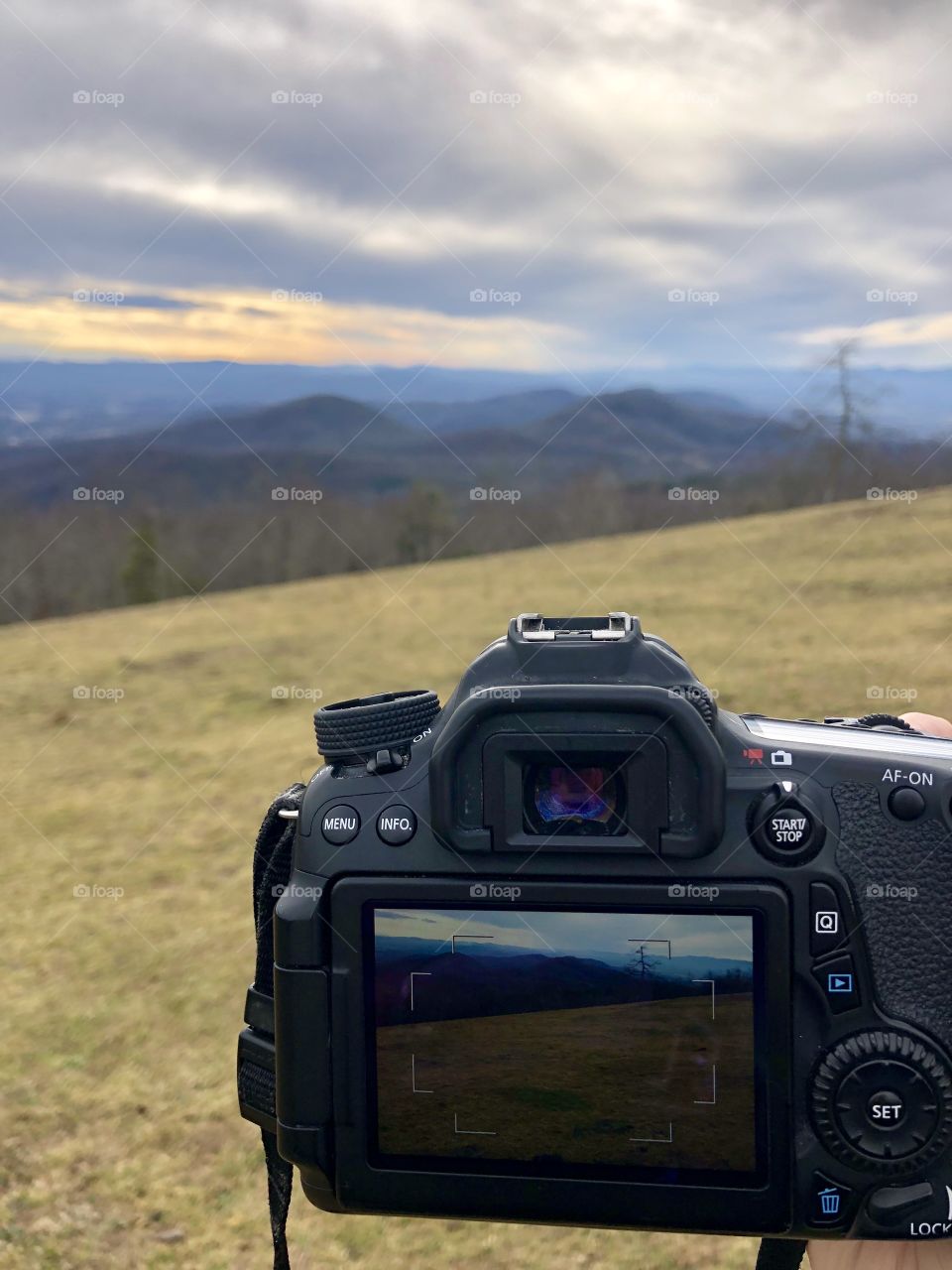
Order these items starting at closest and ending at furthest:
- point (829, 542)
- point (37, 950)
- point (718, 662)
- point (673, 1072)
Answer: point (673, 1072) < point (37, 950) < point (718, 662) < point (829, 542)

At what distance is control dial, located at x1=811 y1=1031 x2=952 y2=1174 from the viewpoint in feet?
4.53

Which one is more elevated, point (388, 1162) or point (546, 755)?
point (546, 755)

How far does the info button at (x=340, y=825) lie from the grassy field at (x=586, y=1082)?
0.24m

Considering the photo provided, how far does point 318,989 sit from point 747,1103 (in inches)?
21.0

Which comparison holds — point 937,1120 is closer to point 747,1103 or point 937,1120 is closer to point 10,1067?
point 747,1103

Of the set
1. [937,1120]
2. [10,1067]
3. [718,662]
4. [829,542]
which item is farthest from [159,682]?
[937,1120]

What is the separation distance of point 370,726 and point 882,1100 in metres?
0.76

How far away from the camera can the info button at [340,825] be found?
1.45m

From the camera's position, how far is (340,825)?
146 centimetres

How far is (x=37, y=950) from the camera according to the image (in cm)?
377

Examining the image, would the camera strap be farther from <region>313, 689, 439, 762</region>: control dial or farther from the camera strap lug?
<region>313, 689, 439, 762</region>: control dial

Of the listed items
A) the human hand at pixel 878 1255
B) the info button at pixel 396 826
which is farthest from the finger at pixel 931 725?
the info button at pixel 396 826
